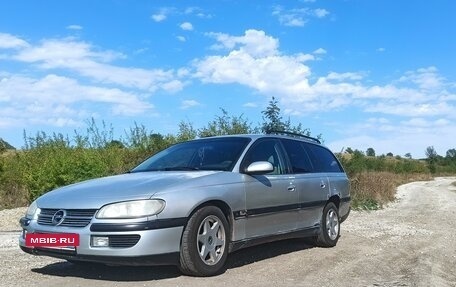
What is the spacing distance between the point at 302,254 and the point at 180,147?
2443 mm

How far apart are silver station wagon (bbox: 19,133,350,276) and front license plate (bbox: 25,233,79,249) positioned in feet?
0.12

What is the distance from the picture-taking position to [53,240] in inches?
229

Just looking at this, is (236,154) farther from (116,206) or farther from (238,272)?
(116,206)

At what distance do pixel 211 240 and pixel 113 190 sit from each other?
1.25m

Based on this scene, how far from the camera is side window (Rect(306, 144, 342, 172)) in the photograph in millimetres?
9117

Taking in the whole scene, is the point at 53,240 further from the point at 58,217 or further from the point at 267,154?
the point at 267,154

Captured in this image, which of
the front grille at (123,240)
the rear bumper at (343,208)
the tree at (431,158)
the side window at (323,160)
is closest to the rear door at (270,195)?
the side window at (323,160)

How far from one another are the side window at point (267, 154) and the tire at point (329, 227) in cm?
151

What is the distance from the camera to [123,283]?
5.93 m

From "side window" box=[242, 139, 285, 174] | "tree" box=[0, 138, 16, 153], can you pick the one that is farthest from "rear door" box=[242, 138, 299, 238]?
"tree" box=[0, 138, 16, 153]

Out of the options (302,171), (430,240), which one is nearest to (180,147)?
(302,171)

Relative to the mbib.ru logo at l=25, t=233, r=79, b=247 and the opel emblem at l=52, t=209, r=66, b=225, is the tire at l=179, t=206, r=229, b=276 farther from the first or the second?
the opel emblem at l=52, t=209, r=66, b=225

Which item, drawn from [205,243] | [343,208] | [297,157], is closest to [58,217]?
[205,243]

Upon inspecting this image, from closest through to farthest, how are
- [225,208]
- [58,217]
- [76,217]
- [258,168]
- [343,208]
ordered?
[76,217] → [58,217] → [225,208] → [258,168] → [343,208]
